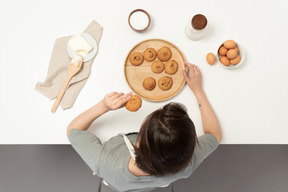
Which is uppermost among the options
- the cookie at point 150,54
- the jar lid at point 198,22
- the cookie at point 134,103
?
the jar lid at point 198,22

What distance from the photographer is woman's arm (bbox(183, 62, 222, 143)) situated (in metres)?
0.69

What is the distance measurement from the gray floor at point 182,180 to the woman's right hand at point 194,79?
27.0 inches

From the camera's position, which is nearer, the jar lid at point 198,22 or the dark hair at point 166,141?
the dark hair at point 166,141

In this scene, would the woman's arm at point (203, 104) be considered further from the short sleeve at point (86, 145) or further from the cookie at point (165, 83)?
the short sleeve at point (86, 145)

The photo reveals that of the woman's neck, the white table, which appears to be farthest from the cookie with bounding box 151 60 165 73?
the woman's neck

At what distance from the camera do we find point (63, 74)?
2.38ft

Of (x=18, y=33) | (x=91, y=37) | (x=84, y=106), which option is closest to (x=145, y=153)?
(x=84, y=106)

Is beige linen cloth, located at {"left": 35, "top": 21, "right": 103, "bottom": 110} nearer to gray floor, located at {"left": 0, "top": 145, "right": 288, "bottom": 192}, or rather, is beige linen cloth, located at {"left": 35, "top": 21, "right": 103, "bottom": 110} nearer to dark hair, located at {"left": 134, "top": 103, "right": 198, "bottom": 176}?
dark hair, located at {"left": 134, "top": 103, "right": 198, "bottom": 176}

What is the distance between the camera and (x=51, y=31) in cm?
74

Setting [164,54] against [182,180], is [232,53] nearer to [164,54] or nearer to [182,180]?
[164,54]

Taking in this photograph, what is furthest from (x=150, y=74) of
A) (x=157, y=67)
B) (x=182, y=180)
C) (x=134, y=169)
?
(x=182, y=180)

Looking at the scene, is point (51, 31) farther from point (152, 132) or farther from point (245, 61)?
point (245, 61)

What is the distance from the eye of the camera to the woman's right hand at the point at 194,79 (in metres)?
0.71

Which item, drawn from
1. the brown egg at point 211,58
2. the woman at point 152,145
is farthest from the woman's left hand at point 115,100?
the brown egg at point 211,58
